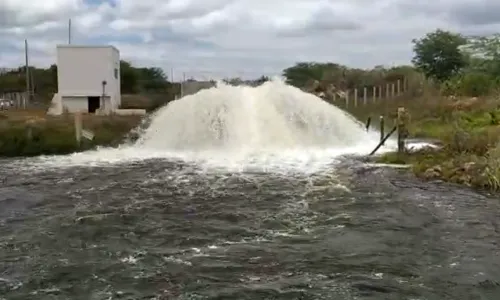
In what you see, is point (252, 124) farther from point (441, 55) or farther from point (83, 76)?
point (441, 55)

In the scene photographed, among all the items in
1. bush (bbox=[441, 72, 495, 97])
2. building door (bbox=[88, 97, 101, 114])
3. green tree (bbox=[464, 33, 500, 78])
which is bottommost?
building door (bbox=[88, 97, 101, 114])

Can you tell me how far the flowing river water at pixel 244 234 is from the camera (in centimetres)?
938

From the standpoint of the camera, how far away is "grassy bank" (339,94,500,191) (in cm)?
1833

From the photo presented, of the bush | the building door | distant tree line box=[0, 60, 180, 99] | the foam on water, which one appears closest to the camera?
the foam on water

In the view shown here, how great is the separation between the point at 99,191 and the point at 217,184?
128 inches

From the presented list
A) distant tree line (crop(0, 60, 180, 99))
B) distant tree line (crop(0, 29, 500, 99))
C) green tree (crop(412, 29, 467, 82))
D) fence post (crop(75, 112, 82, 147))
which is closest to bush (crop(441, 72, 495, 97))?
distant tree line (crop(0, 29, 500, 99))

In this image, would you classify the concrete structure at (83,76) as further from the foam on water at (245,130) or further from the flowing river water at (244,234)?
the flowing river water at (244,234)

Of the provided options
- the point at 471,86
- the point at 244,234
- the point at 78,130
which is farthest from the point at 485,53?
the point at 244,234

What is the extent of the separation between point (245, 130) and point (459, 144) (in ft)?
30.5

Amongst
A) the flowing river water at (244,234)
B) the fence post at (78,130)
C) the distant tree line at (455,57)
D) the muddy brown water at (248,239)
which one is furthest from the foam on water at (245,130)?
the distant tree line at (455,57)

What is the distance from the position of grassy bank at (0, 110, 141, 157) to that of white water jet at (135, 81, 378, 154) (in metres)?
1.51

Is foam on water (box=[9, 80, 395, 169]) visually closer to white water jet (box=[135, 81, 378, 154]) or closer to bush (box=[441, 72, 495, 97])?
white water jet (box=[135, 81, 378, 154])

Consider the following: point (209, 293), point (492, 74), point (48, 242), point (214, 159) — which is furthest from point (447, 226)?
point (492, 74)

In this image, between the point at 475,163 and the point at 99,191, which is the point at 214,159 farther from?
the point at 475,163
